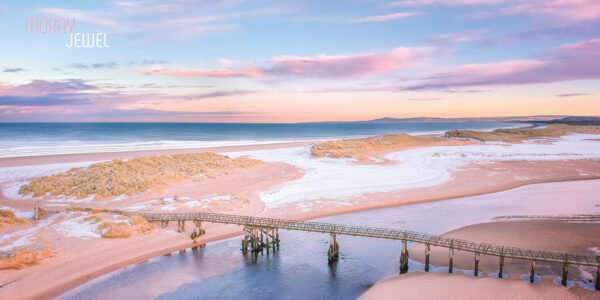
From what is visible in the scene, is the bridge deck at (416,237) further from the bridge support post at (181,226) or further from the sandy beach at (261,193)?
the sandy beach at (261,193)

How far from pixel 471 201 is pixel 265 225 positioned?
22100 millimetres

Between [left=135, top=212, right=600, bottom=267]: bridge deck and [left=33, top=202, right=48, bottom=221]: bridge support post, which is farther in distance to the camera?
[left=33, top=202, right=48, bottom=221]: bridge support post

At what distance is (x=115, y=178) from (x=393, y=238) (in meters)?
31.7

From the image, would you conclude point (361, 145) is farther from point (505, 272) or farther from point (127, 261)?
point (127, 261)

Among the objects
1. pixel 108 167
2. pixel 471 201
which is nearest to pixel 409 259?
pixel 471 201

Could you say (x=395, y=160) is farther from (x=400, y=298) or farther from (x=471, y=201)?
(x=400, y=298)

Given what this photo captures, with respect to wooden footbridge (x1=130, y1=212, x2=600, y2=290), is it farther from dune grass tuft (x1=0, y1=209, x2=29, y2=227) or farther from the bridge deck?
dune grass tuft (x1=0, y1=209, x2=29, y2=227)

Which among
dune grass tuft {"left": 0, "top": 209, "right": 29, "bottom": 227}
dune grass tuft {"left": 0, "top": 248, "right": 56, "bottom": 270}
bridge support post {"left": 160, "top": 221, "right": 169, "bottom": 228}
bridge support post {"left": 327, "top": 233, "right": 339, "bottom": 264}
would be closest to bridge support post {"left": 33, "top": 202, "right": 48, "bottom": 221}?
dune grass tuft {"left": 0, "top": 209, "right": 29, "bottom": 227}

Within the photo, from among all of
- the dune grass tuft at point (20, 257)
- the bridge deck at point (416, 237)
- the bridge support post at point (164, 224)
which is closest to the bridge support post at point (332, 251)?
the bridge deck at point (416, 237)

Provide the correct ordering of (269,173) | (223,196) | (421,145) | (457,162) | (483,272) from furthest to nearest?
(421,145) → (457,162) → (269,173) → (223,196) → (483,272)

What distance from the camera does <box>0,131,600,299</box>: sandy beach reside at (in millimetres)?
20406

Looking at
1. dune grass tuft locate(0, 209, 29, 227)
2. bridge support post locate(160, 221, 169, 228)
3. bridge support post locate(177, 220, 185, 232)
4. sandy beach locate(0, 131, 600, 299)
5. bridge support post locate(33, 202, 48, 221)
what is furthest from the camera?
bridge support post locate(33, 202, 48, 221)

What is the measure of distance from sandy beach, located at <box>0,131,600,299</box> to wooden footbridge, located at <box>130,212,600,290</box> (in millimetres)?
2434

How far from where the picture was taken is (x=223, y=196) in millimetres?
33531
